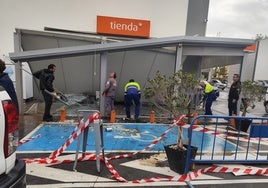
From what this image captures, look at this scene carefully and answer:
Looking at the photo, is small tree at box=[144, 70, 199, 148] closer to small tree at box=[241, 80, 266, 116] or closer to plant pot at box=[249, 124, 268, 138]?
plant pot at box=[249, 124, 268, 138]

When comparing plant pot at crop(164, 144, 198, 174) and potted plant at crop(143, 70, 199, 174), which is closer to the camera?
plant pot at crop(164, 144, 198, 174)

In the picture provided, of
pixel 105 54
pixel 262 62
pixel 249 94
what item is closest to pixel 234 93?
pixel 249 94

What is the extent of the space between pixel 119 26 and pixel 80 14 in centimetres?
322

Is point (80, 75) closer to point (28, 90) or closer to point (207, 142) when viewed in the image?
point (28, 90)

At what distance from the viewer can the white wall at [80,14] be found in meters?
15.2

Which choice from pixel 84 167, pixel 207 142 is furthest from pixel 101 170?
pixel 207 142

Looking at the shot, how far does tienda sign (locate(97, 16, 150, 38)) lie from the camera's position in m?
14.7

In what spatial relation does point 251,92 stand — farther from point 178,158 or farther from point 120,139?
point 178,158

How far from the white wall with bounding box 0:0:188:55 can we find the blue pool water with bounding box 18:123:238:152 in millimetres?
10548

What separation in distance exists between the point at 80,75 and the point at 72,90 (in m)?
1.11

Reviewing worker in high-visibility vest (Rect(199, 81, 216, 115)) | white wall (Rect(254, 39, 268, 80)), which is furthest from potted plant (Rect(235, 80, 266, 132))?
white wall (Rect(254, 39, 268, 80))

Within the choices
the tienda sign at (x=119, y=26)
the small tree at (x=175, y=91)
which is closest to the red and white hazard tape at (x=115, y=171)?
the small tree at (x=175, y=91)

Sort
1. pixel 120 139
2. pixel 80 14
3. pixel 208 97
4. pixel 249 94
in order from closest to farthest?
pixel 120 139 → pixel 249 94 → pixel 208 97 → pixel 80 14

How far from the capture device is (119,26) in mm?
14742
